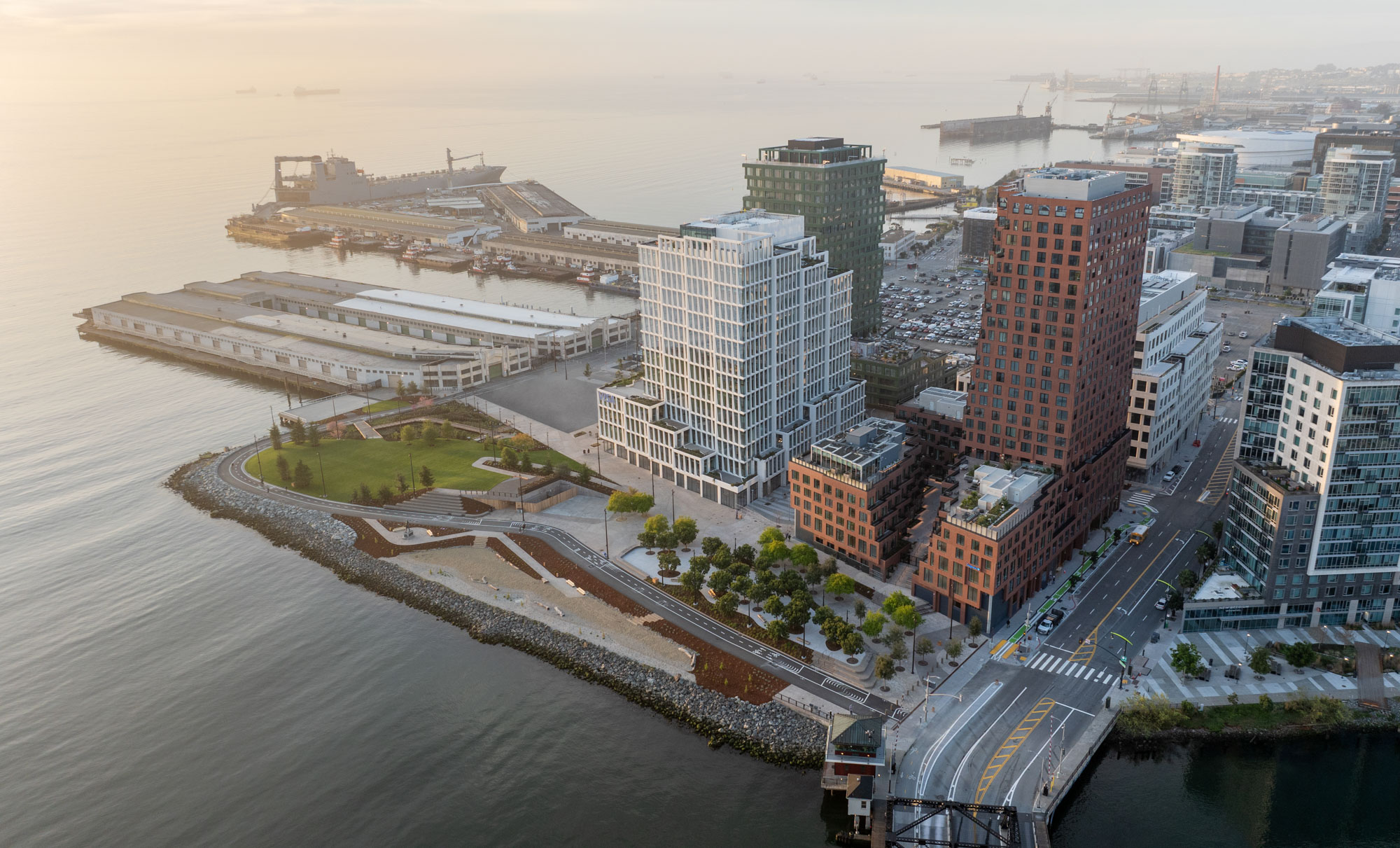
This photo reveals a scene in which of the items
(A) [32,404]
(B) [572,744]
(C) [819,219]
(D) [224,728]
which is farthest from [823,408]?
(A) [32,404]

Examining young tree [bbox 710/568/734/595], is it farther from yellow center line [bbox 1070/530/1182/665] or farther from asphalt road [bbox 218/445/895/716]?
yellow center line [bbox 1070/530/1182/665]

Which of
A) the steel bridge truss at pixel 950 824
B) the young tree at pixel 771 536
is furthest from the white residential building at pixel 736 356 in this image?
the steel bridge truss at pixel 950 824

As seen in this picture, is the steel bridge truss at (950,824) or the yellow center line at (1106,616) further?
the yellow center line at (1106,616)

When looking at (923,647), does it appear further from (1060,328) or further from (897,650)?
(1060,328)

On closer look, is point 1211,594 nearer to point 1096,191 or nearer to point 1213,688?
point 1213,688

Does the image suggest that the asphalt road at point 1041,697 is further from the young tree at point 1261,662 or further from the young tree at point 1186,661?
the young tree at point 1261,662

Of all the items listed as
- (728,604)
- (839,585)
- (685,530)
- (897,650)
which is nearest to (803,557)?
(839,585)
